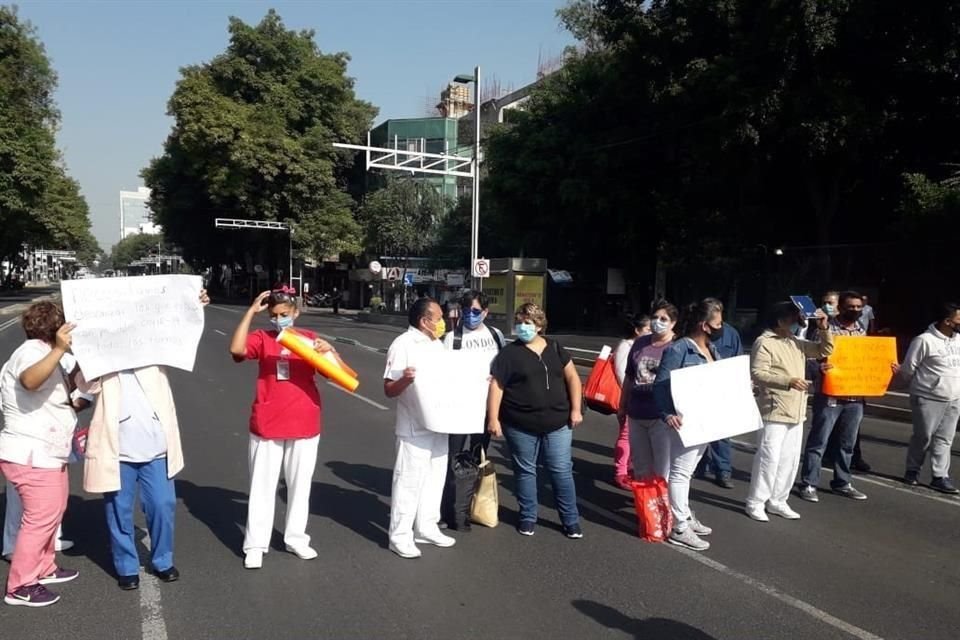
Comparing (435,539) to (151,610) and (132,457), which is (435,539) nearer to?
(151,610)

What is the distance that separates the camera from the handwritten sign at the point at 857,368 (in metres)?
6.77

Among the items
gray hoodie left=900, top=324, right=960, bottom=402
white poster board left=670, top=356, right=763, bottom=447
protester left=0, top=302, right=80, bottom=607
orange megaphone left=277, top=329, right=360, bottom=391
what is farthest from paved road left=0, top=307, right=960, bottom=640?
orange megaphone left=277, top=329, right=360, bottom=391

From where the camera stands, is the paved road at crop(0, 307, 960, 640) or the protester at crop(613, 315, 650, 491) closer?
the paved road at crop(0, 307, 960, 640)

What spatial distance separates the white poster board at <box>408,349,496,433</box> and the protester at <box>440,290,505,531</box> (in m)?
0.03

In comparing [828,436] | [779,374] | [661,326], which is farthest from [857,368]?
[661,326]

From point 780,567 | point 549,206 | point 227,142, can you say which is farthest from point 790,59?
point 227,142

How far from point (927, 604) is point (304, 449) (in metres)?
3.79

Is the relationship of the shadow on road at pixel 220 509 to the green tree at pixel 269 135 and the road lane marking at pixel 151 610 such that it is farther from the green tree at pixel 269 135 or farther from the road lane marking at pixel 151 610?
the green tree at pixel 269 135

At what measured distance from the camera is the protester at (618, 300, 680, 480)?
18.9ft

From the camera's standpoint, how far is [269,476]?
4852mm

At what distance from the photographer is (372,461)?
7992mm

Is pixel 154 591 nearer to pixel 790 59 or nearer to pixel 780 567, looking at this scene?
pixel 780 567

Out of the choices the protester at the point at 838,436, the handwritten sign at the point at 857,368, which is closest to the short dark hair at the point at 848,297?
the protester at the point at 838,436

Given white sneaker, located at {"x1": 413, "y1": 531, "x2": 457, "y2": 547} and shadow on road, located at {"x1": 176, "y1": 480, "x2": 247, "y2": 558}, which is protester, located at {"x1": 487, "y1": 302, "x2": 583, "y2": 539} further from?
shadow on road, located at {"x1": 176, "y1": 480, "x2": 247, "y2": 558}
